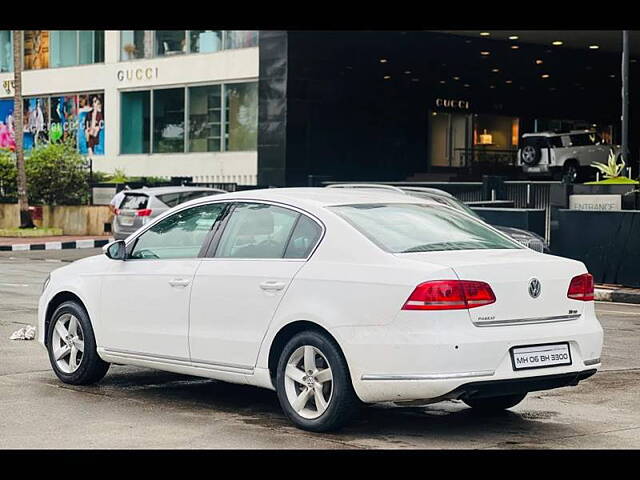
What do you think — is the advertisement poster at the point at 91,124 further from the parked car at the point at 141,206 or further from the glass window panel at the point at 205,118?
the parked car at the point at 141,206

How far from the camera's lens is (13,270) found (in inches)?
830

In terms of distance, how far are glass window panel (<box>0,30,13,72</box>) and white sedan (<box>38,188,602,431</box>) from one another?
126ft

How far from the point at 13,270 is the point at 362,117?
63.0ft

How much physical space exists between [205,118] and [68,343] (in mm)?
29941

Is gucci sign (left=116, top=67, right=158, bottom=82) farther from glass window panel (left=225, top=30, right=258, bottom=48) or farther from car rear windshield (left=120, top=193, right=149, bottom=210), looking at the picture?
car rear windshield (left=120, top=193, right=149, bottom=210)

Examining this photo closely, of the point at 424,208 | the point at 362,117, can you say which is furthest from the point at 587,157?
the point at 424,208

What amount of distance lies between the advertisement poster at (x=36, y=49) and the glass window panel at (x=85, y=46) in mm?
2015

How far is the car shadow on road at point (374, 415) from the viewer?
7.26 meters

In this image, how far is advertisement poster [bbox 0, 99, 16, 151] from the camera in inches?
1777

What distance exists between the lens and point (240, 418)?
7859 millimetres

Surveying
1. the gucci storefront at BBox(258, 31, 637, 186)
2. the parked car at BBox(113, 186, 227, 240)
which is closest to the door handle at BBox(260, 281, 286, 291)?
the parked car at BBox(113, 186, 227, 240)

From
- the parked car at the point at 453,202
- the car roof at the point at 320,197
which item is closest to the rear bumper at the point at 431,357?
the car roof at the point at 320,197

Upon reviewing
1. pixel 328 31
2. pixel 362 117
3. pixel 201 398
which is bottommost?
pixel 201 398
